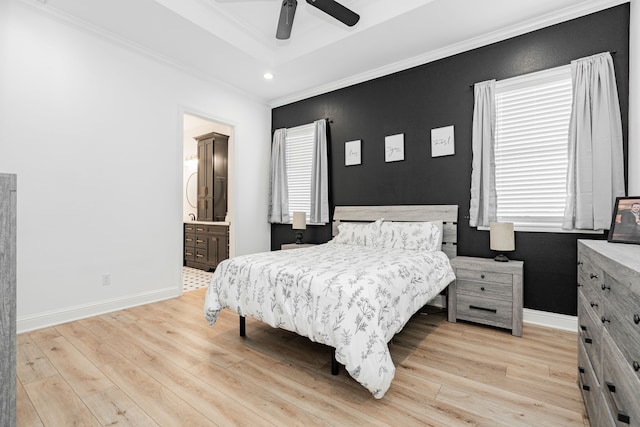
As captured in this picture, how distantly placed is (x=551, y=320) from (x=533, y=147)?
1.68 metres

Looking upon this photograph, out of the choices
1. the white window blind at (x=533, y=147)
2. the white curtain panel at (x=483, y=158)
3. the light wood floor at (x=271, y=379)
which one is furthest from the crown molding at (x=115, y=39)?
the white window blind at (x=533, y=147)

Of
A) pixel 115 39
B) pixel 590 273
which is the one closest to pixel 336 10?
pixel 115 39

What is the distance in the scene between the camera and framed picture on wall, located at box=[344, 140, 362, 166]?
4234 millimetres

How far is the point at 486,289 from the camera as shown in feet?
9.32

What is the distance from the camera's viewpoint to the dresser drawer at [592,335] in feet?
4.15

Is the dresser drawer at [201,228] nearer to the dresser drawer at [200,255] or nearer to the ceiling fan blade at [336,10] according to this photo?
the dresser drawer at [200,255]

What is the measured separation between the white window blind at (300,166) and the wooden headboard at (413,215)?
724mm

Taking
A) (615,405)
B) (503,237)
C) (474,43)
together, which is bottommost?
(615,405)

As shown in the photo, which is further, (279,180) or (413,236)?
(279,180)

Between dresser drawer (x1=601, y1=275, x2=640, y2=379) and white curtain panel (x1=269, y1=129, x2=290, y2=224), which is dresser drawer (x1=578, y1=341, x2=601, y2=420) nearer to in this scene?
dresser drawer (x1=601, y1=275, x2=640, y2=379)

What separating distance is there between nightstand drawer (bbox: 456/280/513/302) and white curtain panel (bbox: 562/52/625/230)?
0.79 metres

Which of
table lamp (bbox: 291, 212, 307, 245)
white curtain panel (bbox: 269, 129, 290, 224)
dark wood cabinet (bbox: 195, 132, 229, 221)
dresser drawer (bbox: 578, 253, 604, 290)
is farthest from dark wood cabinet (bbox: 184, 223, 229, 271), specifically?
dresser drawer (bbox: 578, 253, 604, 290)

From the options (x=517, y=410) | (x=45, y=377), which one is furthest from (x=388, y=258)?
(x=45, y=377)

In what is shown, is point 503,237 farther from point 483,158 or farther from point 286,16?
point 286,16
